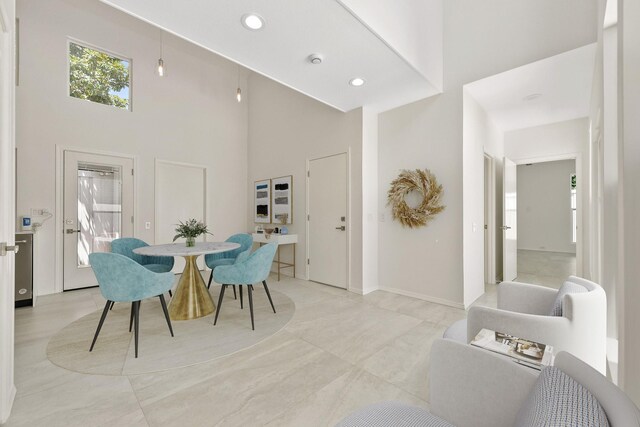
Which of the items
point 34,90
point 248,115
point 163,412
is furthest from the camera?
point 248,115

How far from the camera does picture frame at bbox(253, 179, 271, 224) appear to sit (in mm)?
5344

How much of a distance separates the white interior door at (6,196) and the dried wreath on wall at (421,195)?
3568 millimetres

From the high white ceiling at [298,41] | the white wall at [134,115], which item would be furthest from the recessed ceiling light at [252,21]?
the white wall at [134,115]

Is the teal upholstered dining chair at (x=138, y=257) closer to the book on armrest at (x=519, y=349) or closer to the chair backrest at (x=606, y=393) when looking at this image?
the book on armrest at (x=519, y=349)

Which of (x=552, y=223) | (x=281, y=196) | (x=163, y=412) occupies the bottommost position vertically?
(x=163, y=412)

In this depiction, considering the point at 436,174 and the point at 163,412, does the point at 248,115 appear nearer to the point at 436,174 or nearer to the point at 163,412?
the point at 436,174

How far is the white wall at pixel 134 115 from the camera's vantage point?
3.74 m

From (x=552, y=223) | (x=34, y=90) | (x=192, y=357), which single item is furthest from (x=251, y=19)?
(x=552, y=223)

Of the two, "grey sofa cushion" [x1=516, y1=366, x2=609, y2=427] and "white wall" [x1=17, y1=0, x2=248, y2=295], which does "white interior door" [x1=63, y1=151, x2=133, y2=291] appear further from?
"grey sofa cushion" [x1=516, y1=366, x2=609, y2=427]

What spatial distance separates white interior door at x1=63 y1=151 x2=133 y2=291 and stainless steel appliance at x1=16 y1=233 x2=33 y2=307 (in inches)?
23.7

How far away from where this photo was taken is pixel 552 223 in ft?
24.4

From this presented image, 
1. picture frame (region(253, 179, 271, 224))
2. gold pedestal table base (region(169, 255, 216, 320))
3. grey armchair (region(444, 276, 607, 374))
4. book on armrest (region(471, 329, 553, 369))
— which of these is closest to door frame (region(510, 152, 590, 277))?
grey armchair (region(444, 276, 607, 374))

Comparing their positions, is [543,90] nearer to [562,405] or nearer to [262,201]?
[562,405]

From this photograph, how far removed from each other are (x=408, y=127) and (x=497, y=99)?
120 cm
